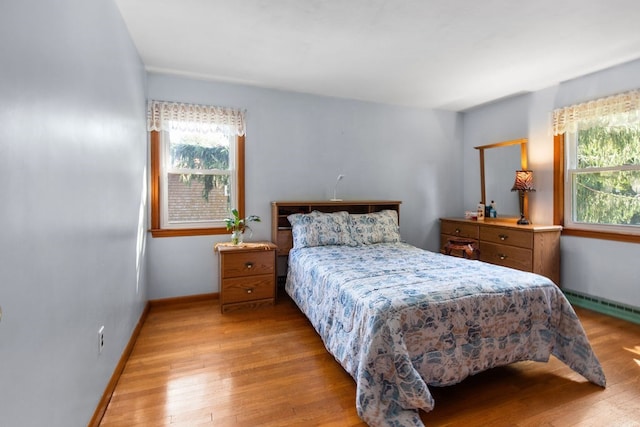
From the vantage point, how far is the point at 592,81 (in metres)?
3.08

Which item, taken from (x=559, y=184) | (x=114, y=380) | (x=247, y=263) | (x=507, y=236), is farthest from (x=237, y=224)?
(x=559, y=184)

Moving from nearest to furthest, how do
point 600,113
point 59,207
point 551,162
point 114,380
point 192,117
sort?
point 59,207
point 114,380
point 600,113
point 192,117
point 551,162

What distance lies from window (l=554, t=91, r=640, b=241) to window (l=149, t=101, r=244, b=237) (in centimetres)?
340

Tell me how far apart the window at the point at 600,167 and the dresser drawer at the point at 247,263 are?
3072 mm

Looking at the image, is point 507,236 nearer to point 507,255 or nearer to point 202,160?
point 507,255

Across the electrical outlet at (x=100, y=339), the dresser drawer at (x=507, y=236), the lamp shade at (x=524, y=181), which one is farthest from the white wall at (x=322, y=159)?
the electrical outlet at (x=100, y=339)

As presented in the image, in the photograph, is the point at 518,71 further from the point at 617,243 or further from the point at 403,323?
the point at 403,323

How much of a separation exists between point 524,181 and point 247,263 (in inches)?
122

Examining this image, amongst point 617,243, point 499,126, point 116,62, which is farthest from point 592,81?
point 116,62

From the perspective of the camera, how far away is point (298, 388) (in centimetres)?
187

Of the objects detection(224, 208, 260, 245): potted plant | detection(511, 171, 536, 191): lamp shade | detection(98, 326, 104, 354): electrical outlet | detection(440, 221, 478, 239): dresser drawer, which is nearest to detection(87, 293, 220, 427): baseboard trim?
detection(98, 326, 104, 354): electrical outlet

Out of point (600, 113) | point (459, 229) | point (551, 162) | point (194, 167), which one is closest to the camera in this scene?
point (600, 113)

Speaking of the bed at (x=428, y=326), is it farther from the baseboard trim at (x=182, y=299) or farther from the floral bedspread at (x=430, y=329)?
the baseboard trim at (x=182, y=299)

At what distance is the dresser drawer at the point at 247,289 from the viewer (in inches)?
119
